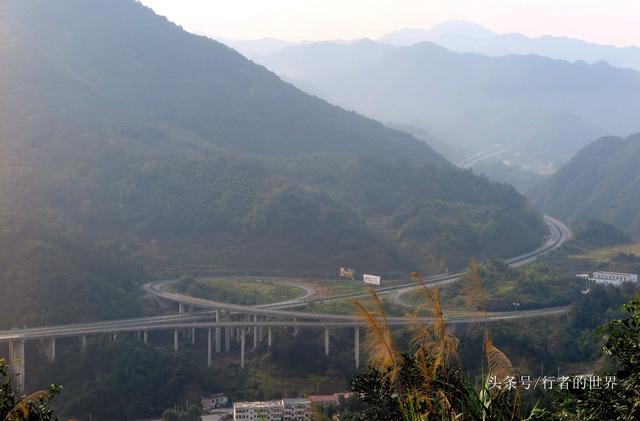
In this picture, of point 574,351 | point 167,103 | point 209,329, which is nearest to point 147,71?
point 167,103

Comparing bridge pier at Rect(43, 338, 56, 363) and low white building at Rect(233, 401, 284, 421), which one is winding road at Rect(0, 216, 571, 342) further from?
low white building at Rect(233, 401, 284, 421)

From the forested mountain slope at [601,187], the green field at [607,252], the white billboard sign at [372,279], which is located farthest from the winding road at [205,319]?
the forested mountain slope at [601,187]

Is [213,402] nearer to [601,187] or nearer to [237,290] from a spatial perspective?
[237,290]

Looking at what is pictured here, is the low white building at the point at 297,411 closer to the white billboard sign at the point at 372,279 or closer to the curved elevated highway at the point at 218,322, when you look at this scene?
the curved elevated highway at the point at 218,322

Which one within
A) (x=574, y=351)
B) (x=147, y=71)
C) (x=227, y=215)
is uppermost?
(x=147, y=71)

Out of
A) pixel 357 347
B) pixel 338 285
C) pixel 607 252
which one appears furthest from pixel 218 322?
pixel 607 252

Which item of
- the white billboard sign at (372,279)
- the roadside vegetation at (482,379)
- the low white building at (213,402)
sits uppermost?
the roadside vegetation at (482,379)

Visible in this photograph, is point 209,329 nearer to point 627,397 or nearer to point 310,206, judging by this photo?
point 310,206
